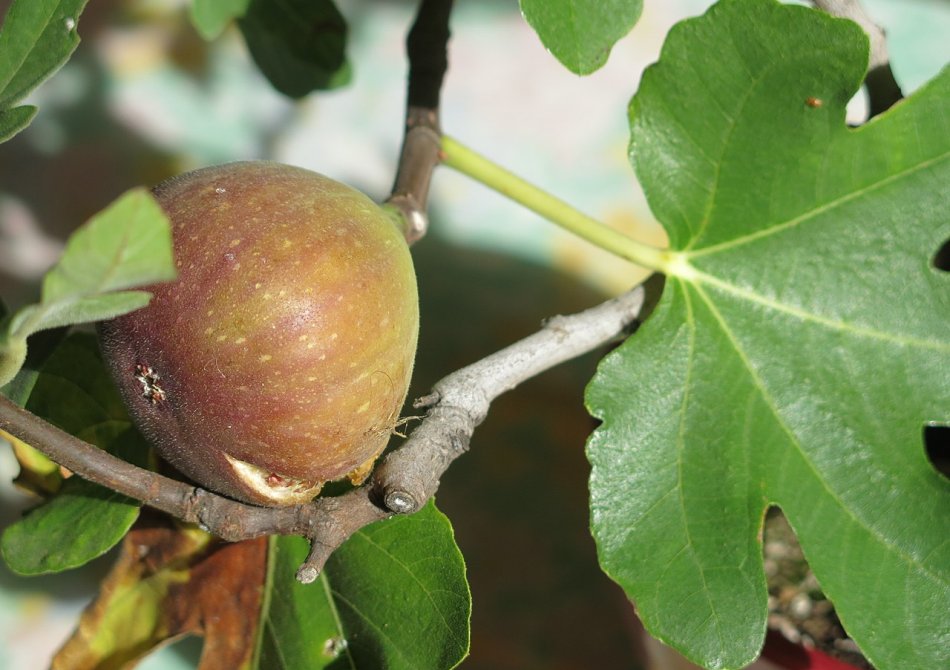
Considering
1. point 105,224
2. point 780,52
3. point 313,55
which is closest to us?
point 105,224

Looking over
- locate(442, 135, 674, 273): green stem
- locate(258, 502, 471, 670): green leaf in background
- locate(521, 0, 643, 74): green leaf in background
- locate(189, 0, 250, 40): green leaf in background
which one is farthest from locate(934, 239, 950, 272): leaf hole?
locate(189, 0, 250, 40): green leaf in background

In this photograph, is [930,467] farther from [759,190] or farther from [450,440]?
[450,440]

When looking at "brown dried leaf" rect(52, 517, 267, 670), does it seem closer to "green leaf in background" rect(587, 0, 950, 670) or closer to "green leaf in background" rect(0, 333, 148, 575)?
"green leaf in background" rect(0, 333, 148, 575)

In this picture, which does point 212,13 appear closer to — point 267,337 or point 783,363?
point 267,337

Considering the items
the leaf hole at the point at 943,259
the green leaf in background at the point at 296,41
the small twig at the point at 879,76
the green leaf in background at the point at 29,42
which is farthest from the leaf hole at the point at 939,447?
the green leaf in background at the point at 29,42

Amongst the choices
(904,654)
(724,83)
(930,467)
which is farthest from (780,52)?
(904,654)
